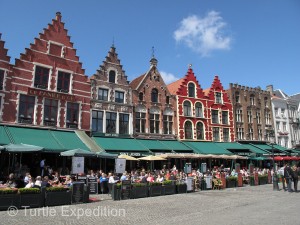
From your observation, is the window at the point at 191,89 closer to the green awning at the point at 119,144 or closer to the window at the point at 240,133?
the window at the point at 240,133

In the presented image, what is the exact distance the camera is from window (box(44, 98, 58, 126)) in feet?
75.7

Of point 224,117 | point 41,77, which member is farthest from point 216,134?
point 41,77

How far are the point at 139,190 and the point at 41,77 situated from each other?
13371 millimetres

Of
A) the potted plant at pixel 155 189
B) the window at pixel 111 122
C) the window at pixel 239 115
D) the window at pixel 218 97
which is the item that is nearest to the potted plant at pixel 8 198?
the potted plant at pixel 155 189

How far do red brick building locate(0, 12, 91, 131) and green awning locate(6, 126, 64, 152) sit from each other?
2.94 feet

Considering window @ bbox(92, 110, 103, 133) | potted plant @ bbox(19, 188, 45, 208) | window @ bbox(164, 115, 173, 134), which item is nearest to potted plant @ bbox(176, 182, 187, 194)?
potted plant @ bbox(19, 188, 45, 208)

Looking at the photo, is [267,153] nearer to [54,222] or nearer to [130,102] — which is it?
[130,102]

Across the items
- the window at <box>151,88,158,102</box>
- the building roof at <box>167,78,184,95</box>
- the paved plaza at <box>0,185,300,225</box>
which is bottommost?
the paved plaza at <box>0,185,300,225</box>

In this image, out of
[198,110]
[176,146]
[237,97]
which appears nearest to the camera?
[176,146]

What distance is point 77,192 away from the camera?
1350 cm

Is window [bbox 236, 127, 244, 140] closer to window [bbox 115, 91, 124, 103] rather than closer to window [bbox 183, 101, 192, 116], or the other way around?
window [bbox 183, 101, 192, 116]

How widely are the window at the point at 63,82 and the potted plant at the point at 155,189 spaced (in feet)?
40.6

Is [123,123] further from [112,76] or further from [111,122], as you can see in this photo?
[112,76]

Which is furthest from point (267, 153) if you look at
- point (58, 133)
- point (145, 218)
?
point (145, 218)
